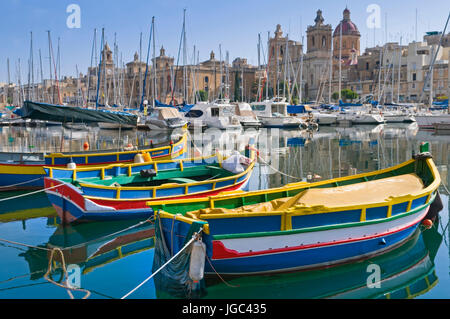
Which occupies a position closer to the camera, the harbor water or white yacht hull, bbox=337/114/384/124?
the harbor water

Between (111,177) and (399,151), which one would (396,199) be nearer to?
(111,177)

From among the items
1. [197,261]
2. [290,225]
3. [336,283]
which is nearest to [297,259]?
[290,225]

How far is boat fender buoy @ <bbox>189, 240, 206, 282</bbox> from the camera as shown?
6.56 m

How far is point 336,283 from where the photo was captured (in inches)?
289

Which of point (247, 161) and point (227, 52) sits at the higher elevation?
point (227, 52)

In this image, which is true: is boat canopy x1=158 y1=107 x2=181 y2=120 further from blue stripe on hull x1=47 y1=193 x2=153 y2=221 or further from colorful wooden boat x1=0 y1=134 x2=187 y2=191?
blue stripe on hull x1=47 y1=193 x2=153 y2=221

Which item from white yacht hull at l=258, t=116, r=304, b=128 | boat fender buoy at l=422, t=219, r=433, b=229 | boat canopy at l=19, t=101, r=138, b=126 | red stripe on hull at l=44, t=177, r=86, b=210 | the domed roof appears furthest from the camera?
the domed roof

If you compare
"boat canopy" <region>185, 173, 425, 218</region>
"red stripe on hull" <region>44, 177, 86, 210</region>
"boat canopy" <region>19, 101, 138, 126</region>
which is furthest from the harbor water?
"boat canopy" <region>19, 101, 138, 126</region>

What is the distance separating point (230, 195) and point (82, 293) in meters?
3.05

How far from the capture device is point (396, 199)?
316 inches

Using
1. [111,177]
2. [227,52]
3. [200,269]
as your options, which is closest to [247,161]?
[111,177]

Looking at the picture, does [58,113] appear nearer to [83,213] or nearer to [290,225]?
[83,213]

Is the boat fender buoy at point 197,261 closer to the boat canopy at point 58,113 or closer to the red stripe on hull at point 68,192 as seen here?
the red stripe on hull at point 68,192

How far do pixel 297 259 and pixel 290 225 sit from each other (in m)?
0.63
